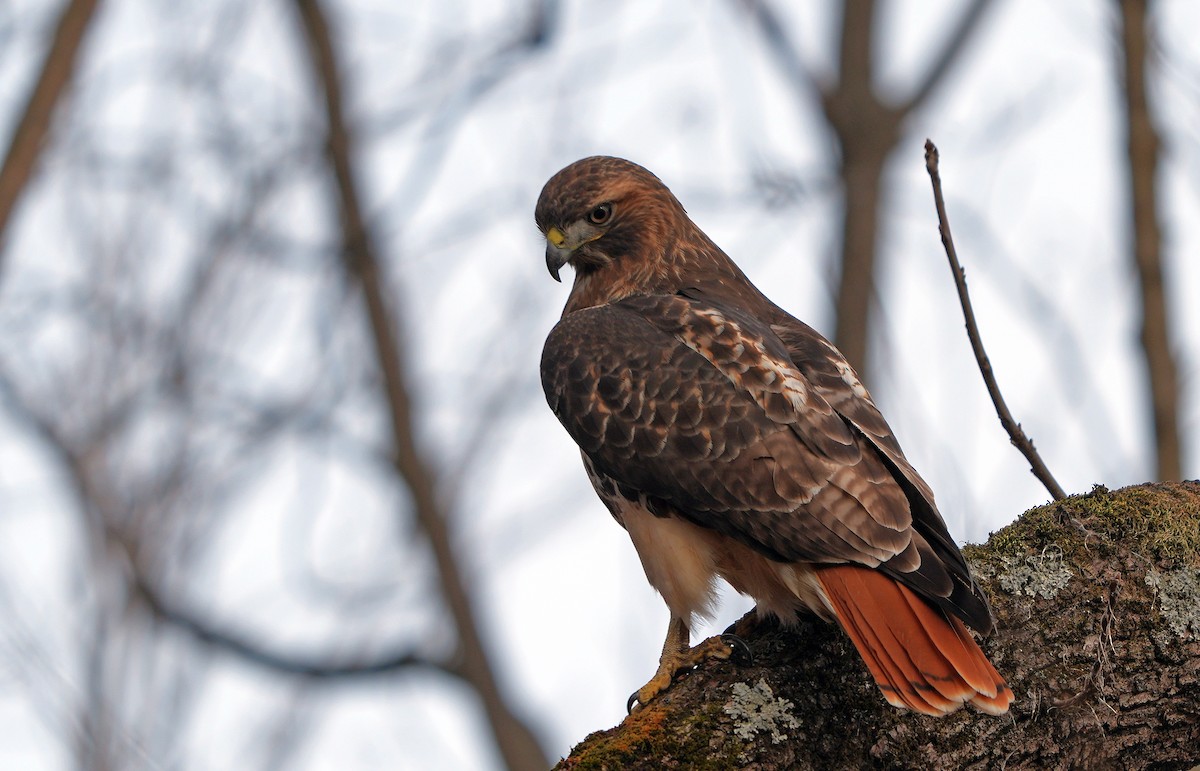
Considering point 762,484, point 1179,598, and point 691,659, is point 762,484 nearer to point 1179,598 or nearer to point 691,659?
point 691,659

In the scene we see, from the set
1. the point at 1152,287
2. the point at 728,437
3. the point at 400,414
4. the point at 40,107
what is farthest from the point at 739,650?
the point at 400,414

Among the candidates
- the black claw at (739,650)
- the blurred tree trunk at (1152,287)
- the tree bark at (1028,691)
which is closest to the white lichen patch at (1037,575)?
the tree bark at (1028,691)

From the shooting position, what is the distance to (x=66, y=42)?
3.96 meters

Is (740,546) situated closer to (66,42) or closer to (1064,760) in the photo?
(1064,760)

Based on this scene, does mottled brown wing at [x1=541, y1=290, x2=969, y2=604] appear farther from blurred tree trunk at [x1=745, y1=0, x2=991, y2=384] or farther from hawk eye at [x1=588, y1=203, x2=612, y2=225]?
blurred tree trunk at [x1=745, y1=0, x2=991, y2=384]

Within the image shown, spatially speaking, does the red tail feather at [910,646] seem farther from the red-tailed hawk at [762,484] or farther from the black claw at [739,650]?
the black claw at [739,650]

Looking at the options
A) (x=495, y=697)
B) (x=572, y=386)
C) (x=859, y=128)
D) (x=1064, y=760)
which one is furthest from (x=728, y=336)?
(x=495, y=697)

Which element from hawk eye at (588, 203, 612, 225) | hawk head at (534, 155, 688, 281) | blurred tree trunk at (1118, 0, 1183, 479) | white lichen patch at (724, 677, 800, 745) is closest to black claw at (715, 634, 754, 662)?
white lichen patch at (724, 677, 800, 745)

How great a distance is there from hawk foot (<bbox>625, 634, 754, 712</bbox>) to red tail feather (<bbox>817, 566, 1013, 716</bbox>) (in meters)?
0.25

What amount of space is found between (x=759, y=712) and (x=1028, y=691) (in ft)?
2.02

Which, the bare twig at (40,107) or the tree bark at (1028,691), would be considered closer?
the tree bark at (1028,691)

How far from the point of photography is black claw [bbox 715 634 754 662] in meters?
3.18

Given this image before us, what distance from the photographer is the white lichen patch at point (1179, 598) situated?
3.10 meters

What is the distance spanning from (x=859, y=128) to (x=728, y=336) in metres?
3.23
